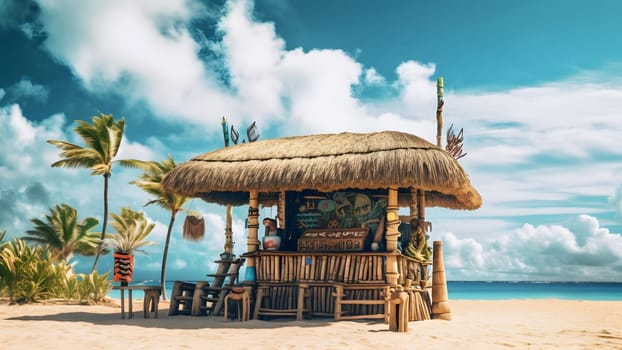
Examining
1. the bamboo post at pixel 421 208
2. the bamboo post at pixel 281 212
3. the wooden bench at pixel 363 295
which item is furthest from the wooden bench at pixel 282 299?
the bamboo post at pixel 421 208

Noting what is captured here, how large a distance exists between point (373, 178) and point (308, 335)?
3.52 m

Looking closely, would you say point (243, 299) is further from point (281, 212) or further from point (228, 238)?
point (228, 238)

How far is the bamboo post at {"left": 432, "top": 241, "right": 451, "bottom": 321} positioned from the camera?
14320 millimetres

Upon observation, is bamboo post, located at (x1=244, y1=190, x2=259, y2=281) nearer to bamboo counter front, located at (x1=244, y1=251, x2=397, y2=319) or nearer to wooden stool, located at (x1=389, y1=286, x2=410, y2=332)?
bamboo counter front, located at (x1=244, y1=251, x2=397, y2=319)

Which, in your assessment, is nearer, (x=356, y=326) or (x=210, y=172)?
(x=356, y=326)

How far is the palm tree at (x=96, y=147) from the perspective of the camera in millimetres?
24828

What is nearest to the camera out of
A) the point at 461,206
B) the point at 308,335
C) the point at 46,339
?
the point at 46,339

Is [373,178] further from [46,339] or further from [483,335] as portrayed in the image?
[46,339]

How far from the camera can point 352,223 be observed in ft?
47.3

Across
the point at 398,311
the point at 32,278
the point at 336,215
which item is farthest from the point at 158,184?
the point at 398,311

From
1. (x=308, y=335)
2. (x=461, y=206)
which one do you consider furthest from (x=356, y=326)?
(x=461, y=206)

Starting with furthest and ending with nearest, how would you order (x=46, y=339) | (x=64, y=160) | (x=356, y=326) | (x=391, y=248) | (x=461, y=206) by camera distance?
1. (x=64, y=160)
2. (x=461, y=206)
3. (x=391, y=248)
4. (x=356, y=326)
5. (x=46, y=339)

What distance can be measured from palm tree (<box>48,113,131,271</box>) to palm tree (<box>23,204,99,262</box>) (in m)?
1.84

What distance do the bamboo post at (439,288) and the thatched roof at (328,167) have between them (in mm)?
1444
